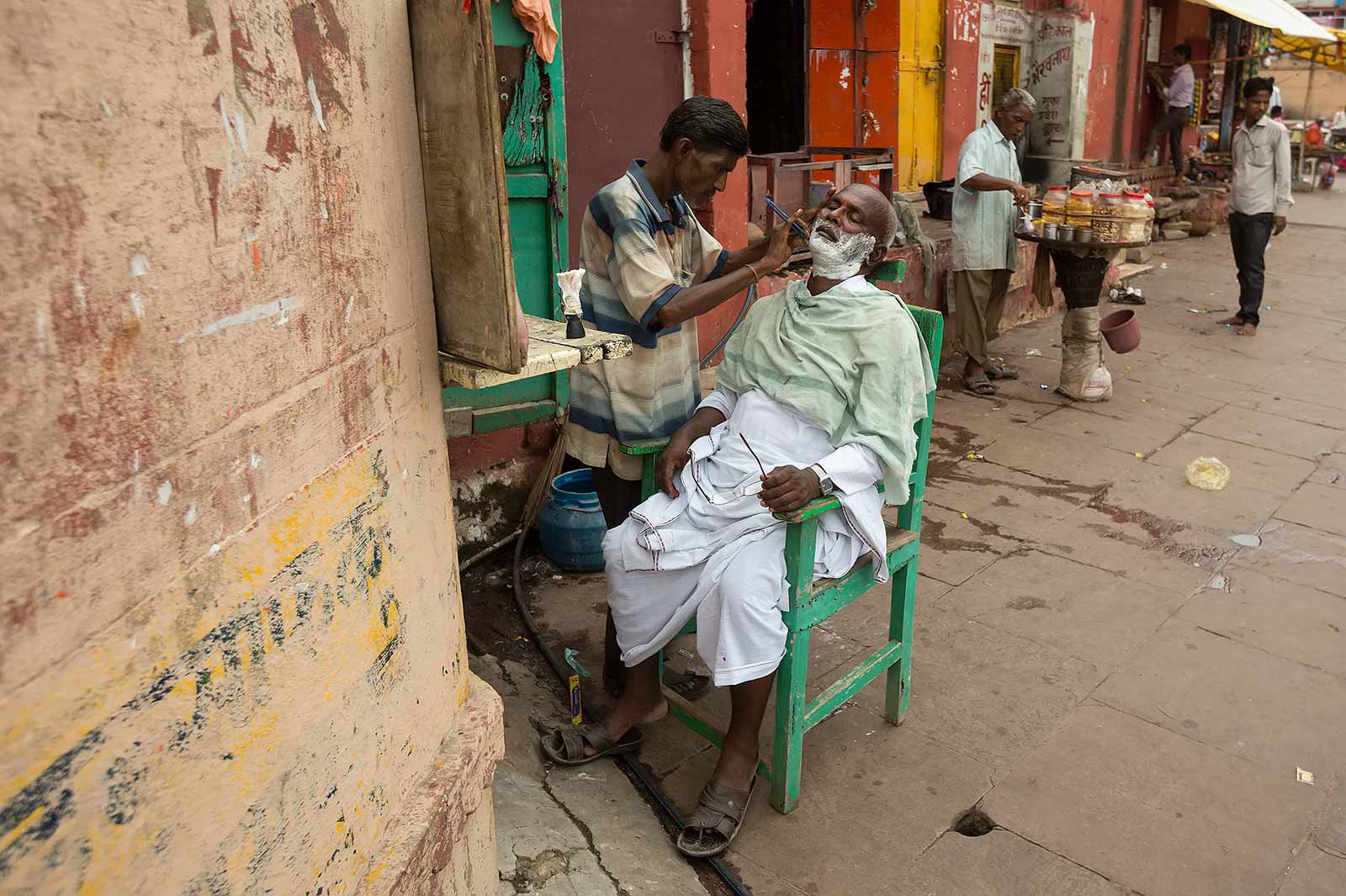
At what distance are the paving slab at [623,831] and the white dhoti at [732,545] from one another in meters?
0.37

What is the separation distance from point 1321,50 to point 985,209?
42.4 feet

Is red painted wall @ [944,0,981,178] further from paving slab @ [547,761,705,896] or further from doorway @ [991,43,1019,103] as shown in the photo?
paving slab @ [547,761,705,896]

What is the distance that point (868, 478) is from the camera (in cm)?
283

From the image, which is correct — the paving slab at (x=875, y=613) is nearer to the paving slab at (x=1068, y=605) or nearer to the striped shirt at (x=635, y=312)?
the paving slab at (x=1068, y=605)

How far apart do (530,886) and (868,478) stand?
1.37 m

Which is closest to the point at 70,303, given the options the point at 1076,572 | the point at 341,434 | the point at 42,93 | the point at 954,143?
the point at 42,93

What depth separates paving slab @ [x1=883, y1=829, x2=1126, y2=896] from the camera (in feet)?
8.59

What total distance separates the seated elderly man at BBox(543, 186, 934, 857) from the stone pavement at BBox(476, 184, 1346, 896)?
0.23 meters

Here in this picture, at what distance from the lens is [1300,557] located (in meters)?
4.48

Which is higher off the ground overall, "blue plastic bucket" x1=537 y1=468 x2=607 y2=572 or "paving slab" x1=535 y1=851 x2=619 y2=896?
"blue plastic bucket" x1=537 y1=468 x2=607 y2=572

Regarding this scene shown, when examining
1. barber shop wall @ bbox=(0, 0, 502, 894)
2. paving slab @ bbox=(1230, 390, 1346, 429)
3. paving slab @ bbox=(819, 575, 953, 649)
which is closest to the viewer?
barber shop wall @ bbox=(0, 0, 502, 894)

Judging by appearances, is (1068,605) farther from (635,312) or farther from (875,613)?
(635,312)

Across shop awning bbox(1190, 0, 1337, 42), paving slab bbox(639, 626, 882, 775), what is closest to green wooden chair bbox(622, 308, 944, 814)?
paving slab bbox(639, 626, 882, 775)

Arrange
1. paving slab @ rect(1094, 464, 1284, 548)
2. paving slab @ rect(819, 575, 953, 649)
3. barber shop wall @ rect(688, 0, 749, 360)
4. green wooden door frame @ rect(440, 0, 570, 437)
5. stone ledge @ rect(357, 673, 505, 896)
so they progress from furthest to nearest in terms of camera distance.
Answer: barber shop wall @ rect(688, 0, 749, 360), paving slab @ rect(1094, 464, 1284, 548), green wooden door frame @ rect(440, 0, 570, 437), paving slab @ rect(819, 575, 953, 649), stone ledge @ rect(357, 673, 505, 896)
